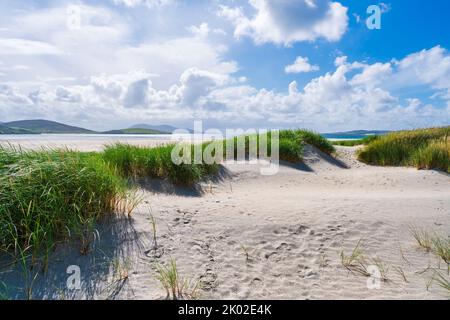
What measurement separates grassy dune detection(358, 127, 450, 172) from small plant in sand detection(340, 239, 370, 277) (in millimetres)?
7586

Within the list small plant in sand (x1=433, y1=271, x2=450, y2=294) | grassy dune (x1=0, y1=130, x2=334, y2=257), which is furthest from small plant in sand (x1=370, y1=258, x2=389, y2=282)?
grassy dune (x1=0, y1=130, x2=334, y2=257)

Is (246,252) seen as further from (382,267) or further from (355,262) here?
(382,267)

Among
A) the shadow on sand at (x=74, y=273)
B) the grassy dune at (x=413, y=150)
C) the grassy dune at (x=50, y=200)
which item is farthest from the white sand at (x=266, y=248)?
the grassy dune at (x=413, y=150)

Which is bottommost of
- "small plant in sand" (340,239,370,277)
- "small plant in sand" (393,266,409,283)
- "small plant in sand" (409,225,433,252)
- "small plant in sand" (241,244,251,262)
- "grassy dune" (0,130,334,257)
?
"small plant in sand" (393,266,409,283)

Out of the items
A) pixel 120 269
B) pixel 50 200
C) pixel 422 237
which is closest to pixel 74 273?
pixel 120 269

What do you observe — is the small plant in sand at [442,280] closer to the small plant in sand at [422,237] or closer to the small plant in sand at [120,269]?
the small plant in sand at [422,237]

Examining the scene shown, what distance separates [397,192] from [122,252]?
6.70 metres

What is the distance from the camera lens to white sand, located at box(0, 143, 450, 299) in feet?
9.11

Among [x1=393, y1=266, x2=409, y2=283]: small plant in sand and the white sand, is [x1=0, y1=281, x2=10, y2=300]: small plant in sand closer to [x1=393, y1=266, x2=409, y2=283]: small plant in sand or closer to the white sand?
the white sand

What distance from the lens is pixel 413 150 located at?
11.3m

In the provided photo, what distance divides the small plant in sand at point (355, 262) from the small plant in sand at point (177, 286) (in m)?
1.79

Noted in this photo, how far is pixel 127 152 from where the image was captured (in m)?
6.69
